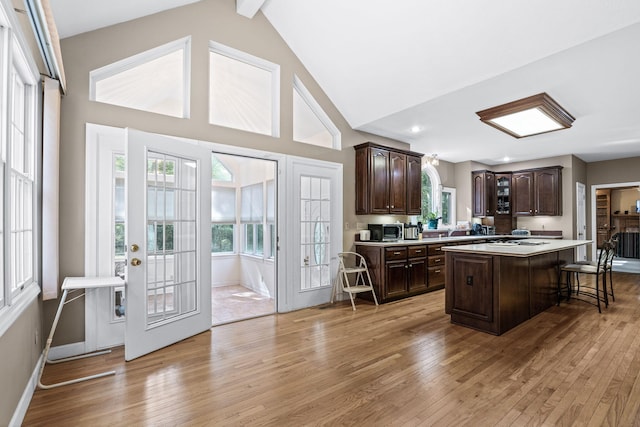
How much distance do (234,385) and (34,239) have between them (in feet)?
6.29

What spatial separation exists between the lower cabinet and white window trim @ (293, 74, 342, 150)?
65.9 inches

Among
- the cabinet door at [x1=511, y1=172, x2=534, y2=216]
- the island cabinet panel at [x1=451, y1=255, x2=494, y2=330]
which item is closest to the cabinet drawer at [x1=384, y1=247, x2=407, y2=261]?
the island cabinet panel at [x1=451, y1=255, x2=494, y2=330]

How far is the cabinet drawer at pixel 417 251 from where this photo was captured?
510 centimetres

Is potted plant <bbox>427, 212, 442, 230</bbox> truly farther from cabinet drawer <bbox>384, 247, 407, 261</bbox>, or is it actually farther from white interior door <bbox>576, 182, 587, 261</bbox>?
white interior door <bbox>576, 182, 587, 261</bbox>

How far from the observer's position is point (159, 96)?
3.61 m

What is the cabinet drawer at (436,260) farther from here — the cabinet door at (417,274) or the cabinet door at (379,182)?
the cabinet door at (379,182)

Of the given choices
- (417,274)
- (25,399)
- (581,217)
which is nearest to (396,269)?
(417,274)

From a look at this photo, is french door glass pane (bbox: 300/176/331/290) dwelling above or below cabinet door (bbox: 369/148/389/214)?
below

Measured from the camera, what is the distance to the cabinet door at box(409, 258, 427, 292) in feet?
16.8

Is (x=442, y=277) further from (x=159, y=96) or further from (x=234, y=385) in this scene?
(x=159, y=96)

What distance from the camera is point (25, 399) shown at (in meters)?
2.13

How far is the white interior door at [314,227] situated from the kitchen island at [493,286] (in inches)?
65.2

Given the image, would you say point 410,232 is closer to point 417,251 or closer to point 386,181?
point 417,251

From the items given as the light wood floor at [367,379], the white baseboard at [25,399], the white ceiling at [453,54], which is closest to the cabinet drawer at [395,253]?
the light wood floor at [367,379]
